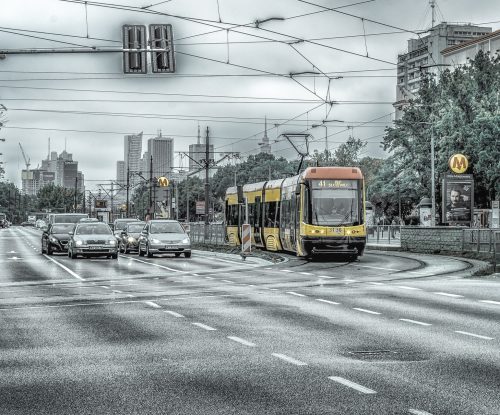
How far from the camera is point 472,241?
3991cm

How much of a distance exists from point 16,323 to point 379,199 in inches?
3164

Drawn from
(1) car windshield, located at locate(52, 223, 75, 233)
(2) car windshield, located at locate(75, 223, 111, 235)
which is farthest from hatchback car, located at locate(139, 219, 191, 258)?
(1) car windshield, located at locate(52, 223, 75, 233)

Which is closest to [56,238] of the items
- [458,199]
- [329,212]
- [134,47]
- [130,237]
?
[130,237]

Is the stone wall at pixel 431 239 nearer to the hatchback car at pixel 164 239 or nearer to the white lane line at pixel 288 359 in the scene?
the hatchback car at pixel 164 239

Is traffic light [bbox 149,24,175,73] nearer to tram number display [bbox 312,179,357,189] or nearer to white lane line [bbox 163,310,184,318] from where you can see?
white lane line [bbox 163,310,184,318]

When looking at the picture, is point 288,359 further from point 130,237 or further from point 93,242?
point 130,237

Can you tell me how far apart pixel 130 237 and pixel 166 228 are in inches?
232

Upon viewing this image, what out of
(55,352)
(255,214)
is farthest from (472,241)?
(55,352)

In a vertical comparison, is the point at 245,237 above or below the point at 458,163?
below

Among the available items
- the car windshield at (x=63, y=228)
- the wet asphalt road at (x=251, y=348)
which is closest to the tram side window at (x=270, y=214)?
the car windshield at (x=63, y=228)

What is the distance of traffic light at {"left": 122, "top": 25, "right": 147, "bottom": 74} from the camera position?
68.9 ft

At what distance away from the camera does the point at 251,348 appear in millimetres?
11758

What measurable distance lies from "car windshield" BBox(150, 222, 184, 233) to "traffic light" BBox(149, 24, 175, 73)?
21597mm

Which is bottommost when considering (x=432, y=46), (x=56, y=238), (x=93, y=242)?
(x=93, y=242)
